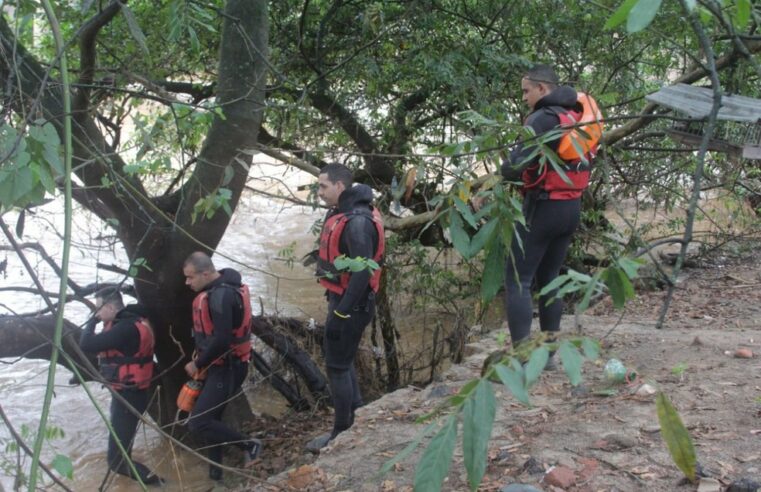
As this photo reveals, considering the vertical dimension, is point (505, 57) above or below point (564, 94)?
above

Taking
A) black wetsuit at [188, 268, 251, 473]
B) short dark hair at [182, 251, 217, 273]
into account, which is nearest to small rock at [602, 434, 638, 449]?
black wetsuit at [188, 268, 251, 473]

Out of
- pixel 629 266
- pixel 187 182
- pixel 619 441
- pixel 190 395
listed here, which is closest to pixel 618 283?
pixel 629 266

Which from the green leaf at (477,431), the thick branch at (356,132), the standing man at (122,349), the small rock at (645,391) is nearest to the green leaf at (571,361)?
the green leaf at (477,431)

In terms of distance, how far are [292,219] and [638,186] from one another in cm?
936

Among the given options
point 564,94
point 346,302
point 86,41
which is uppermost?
point 86,41

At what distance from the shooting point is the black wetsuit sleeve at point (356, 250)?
16.2ft

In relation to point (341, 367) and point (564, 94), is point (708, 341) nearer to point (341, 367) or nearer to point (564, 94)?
point (564, 94)

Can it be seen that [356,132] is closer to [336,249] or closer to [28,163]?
[336,249]

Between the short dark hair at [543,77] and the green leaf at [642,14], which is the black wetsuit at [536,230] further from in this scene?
the green leaf at [642,14]

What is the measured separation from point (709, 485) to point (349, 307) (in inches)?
97.3

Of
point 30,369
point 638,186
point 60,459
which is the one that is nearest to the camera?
point 60,459

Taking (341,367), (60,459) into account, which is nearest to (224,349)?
(341,367)

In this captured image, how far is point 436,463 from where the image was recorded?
5.10ft

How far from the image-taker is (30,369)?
380 inches
